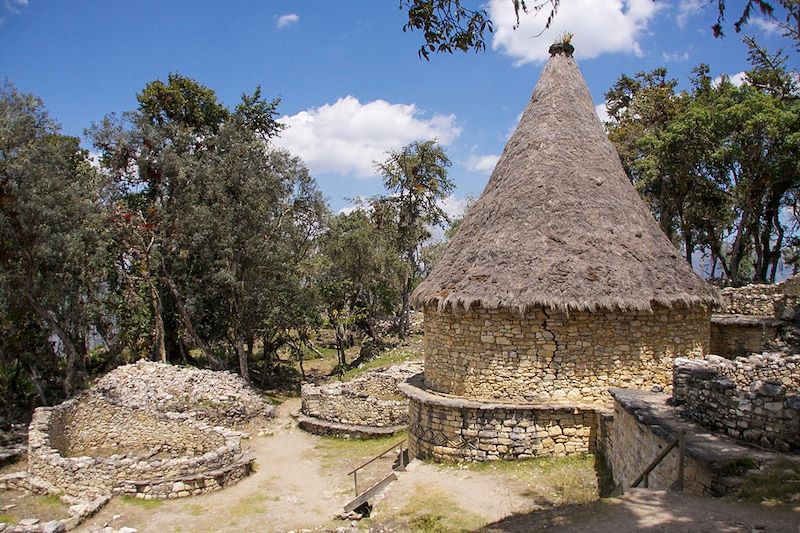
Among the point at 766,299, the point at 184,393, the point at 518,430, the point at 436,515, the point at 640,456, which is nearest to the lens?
the point at 640,456

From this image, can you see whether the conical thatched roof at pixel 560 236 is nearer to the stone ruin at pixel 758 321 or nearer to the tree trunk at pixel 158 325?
the stone ruin at pixel 758 321

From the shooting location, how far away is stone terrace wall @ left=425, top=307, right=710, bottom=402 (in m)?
11.1

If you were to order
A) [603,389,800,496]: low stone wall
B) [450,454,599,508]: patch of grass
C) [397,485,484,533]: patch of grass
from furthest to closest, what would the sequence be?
[450,454,599,508]: patch of grass → [397,485,484,533]: patch of grass → [603,389,800,496]: low stone wall

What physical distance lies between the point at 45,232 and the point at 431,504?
15205mm

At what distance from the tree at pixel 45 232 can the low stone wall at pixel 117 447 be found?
395 centimetres

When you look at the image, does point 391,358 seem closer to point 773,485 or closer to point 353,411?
point 353,411

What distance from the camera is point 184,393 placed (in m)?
18.4

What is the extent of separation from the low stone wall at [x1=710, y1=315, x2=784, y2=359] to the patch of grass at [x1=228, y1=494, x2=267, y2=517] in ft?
43.8

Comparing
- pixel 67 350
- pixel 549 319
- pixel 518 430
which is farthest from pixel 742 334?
pixel 67 350

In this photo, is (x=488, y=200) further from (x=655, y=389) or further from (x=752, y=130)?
(x=752, y=130)

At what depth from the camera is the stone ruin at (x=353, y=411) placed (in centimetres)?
1683

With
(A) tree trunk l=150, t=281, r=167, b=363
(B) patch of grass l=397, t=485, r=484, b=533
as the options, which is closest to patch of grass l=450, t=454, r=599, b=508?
(B) patch of grass l=397, t=485, r=484, b=533

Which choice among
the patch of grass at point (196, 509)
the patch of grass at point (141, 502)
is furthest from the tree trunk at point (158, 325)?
the patch of grass at point (196, 509)

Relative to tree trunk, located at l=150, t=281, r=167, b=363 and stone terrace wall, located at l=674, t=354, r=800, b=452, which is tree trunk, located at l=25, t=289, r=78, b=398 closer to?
tree trunk, located at l=150, t=281, r=167, b=363
